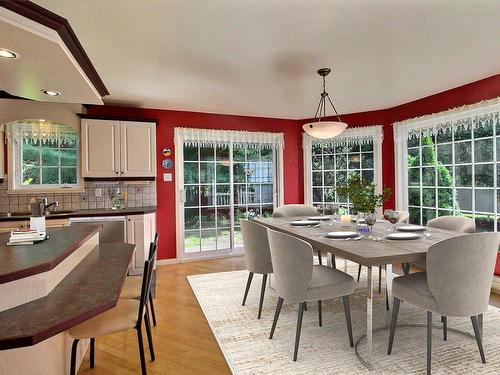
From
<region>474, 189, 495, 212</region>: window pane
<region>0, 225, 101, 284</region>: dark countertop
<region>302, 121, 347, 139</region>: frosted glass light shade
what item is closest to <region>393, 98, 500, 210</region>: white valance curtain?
<region>474, 189, 495, 212</region>: window pane

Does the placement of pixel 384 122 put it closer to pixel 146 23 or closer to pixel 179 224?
pixel 179 224

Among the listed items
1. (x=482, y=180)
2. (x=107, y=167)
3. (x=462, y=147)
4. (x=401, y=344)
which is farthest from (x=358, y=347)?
(x=107, y=167)

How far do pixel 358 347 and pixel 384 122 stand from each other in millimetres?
3779

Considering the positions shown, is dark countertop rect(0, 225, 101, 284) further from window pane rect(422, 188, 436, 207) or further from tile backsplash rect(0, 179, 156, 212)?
window pane rect(422, 188, 436, 207)

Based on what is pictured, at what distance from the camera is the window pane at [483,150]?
353cm

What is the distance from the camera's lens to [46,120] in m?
3.94

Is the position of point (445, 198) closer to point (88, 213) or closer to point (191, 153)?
point (191, 153)

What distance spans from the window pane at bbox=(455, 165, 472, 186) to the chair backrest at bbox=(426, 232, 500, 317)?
7.48 ft

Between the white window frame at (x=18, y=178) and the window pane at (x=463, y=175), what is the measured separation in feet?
16.3

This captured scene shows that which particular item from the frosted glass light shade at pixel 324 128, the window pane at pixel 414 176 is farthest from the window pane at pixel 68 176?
the window pane at pixel 414 176

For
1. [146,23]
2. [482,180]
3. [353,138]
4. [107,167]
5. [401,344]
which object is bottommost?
[401,344]

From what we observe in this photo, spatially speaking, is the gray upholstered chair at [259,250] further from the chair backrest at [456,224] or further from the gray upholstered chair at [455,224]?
the chair backrest at [456,224]

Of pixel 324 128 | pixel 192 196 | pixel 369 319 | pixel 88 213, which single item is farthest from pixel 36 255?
pixel 192 196

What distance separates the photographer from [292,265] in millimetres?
2125
